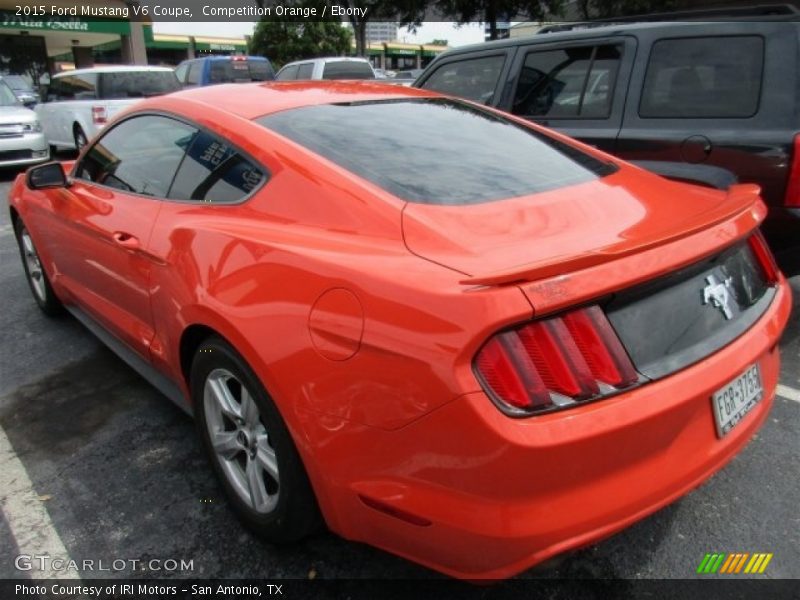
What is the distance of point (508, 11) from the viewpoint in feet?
78.1

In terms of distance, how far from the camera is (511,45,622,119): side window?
4180 millimetres

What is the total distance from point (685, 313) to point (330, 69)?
13191 mm

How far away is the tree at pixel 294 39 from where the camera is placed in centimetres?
3753

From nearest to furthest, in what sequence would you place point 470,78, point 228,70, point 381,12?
1. point 470,78
2. point 228,70
3. point 381,12

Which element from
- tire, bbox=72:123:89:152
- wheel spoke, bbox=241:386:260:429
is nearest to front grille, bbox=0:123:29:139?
tire, bbox=72:123:89:152

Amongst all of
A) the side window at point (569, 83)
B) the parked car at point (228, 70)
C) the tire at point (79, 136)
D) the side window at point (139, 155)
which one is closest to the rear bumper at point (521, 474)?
the side window at point (139, 155)

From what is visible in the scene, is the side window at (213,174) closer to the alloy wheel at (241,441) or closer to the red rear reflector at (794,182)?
the alloy wheel at (241,441)

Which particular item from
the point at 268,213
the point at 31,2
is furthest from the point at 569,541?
the point at 31,2

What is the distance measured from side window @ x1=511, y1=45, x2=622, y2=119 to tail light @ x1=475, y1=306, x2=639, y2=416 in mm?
2958

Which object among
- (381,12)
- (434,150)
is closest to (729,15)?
(434,150)

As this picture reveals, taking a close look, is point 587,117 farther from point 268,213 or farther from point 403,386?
point 403,386

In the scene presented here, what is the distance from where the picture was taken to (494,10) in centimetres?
2297

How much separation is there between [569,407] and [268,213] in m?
1.17

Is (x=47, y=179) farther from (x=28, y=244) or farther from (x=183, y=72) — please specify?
(x=183, y=72)
